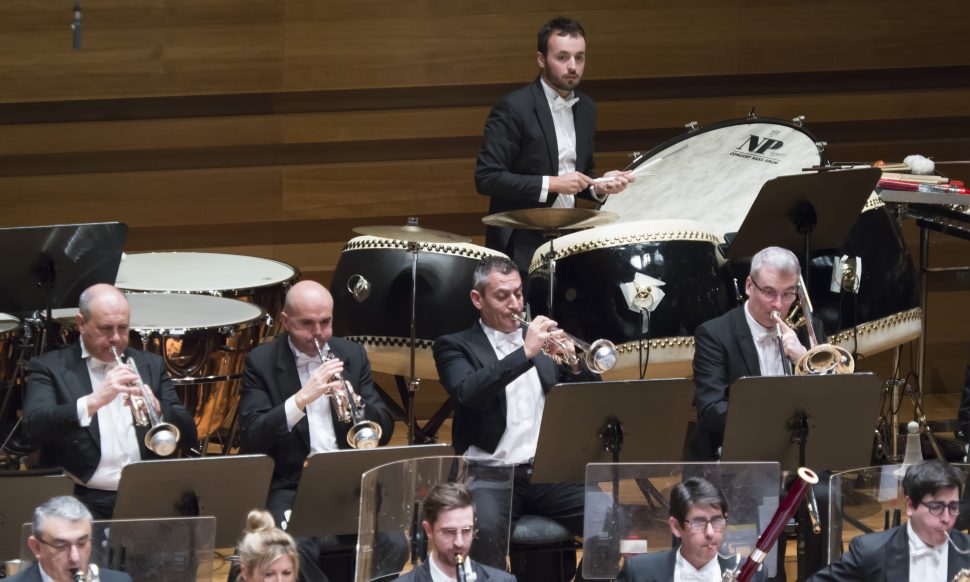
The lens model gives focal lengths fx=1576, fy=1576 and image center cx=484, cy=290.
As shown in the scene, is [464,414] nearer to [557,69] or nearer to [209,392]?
[209,392]

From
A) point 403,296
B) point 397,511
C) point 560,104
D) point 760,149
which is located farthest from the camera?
point 760,149

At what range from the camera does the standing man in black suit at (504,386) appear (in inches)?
183

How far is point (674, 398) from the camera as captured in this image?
4465 mm

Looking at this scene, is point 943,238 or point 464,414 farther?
point 943,238

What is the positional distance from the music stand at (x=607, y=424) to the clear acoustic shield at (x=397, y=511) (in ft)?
0.96

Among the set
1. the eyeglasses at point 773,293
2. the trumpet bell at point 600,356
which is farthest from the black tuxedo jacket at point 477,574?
the eyeglasses at point 773,293

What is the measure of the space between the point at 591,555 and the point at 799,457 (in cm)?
74

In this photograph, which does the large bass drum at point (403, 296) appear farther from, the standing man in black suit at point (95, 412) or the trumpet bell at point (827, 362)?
the trumpet bell at point (827, 362)

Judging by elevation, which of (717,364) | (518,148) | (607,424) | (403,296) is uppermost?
(518,148)

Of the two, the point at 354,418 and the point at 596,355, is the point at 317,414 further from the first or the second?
the point at 596,355

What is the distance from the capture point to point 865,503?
4070 mm

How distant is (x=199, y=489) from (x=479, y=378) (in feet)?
3.12

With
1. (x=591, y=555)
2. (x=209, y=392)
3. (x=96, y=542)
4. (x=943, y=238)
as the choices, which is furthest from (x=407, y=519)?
(x=943, y=238)

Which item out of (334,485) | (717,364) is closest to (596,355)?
(717,364)
